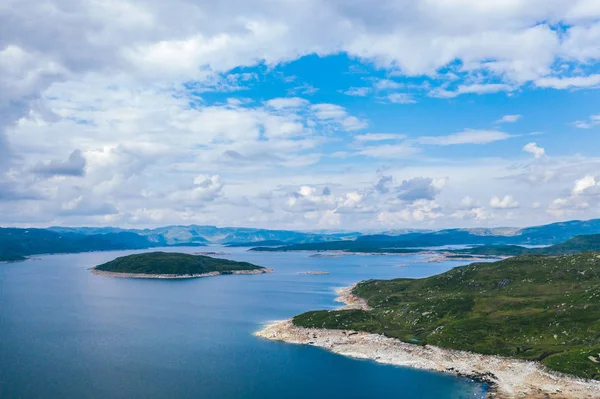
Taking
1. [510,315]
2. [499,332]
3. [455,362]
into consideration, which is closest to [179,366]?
[455,362]

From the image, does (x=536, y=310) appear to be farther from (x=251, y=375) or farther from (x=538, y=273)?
(x=251, y=375)

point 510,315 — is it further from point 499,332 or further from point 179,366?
point 179,366

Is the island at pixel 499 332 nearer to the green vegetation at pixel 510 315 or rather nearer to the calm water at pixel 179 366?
the green vegetation at pixel 510 315

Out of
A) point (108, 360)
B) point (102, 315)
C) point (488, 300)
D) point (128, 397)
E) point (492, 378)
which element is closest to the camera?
point (128, 397)

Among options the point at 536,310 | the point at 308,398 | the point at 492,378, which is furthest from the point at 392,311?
the point at 308,398

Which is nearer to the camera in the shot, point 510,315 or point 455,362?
point 455,362

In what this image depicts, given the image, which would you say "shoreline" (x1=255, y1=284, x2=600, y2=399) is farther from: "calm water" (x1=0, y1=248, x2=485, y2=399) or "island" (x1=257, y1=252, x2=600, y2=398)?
"calm water" (x1=0, y1=248, x2=485, y2=399)

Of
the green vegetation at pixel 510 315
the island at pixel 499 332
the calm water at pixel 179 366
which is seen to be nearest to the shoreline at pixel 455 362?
the island at pixel 499 332
